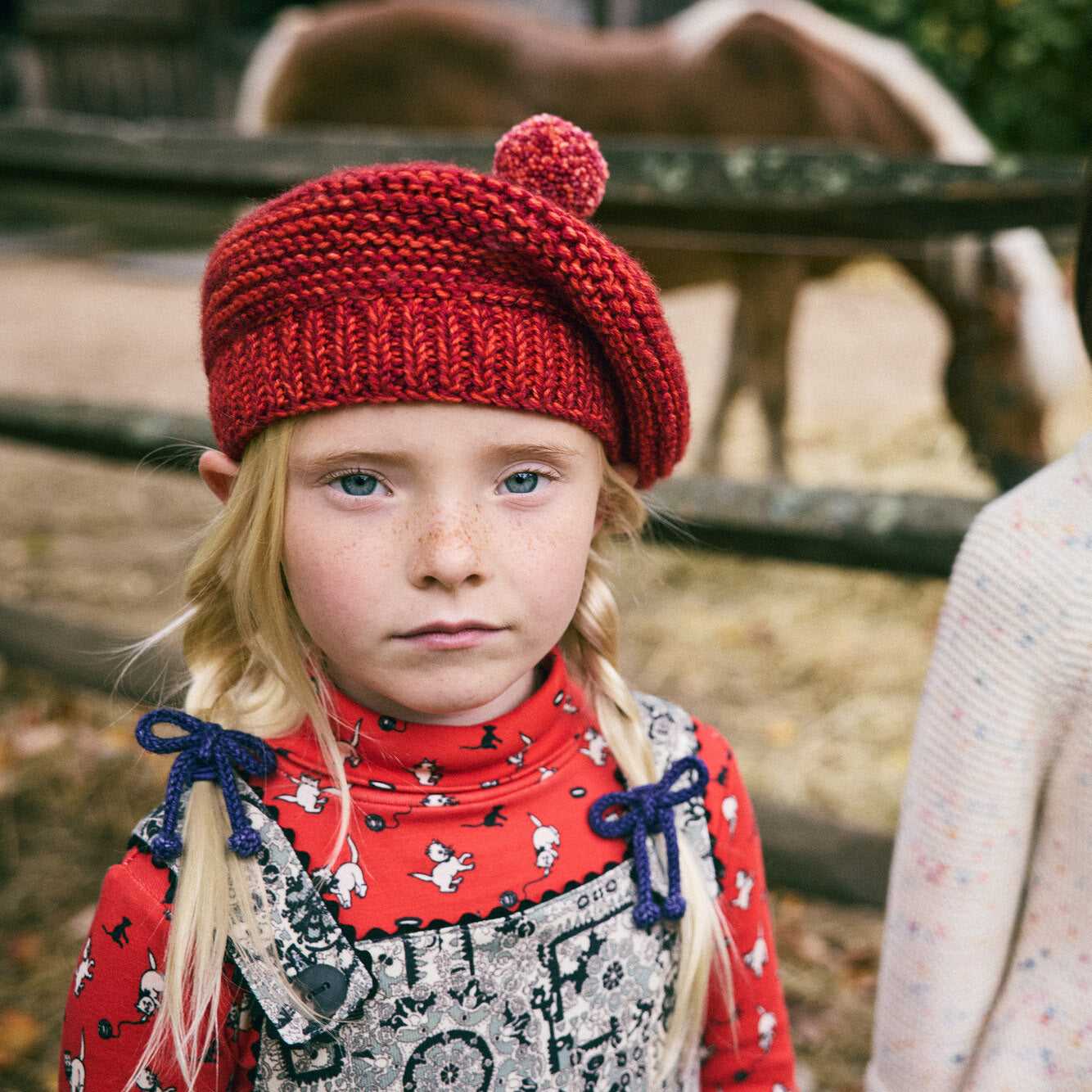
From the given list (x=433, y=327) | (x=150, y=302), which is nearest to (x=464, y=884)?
(x=433, y=327)

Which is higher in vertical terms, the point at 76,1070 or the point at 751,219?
the point at 751,219

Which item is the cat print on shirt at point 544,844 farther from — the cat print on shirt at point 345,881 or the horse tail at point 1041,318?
the horse tail at point 1041,318

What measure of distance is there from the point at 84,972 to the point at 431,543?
1.59 feet

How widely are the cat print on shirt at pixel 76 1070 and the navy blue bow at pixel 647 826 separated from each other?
48 cm

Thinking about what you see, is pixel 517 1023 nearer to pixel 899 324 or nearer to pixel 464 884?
pixel 464 884

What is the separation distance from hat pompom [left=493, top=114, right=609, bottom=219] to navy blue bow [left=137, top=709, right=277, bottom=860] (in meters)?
0.54

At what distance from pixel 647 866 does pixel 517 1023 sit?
0.18 m

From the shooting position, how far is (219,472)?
3.16 ft

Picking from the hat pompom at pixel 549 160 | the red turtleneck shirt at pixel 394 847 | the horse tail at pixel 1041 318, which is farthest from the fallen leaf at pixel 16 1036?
the horse tail at pixel 1041 318

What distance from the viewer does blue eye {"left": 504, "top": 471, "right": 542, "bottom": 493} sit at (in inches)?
34.6

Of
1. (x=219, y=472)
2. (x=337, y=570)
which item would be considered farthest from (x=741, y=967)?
(x=219, y=472)

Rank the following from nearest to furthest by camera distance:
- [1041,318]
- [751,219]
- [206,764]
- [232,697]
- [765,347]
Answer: [206,764] → [232,697] → [751,219] → [1041,318] → [765,347]

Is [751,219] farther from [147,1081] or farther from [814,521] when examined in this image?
[147,1081]

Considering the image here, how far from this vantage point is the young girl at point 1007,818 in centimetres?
96
